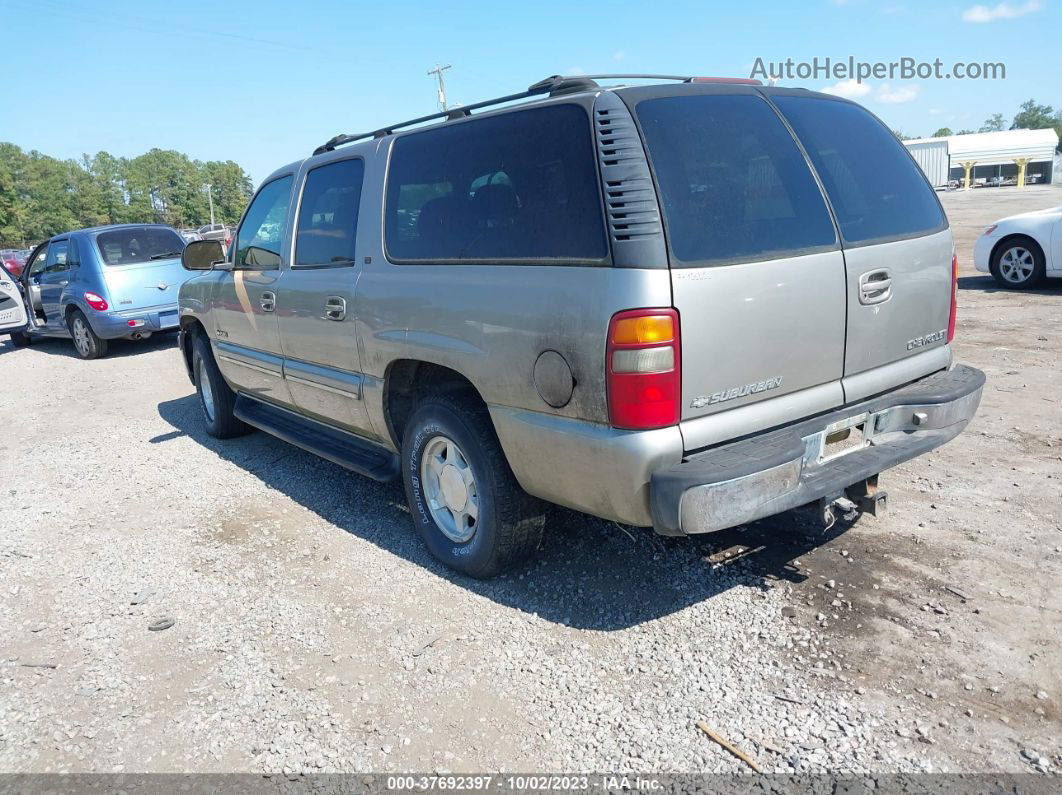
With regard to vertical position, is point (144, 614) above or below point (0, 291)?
below

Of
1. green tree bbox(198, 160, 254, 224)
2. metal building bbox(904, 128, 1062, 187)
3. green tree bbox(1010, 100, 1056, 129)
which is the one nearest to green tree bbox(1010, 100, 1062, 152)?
green tree bbox(1010, 100, 1056, 129)

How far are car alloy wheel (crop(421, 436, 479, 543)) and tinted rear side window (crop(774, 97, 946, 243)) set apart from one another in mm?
1962

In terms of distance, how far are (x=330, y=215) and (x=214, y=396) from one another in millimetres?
2570

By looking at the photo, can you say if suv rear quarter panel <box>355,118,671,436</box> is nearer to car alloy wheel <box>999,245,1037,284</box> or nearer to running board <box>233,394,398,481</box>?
running board <box>233,394,398,481</box>

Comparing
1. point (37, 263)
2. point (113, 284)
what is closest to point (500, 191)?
point (113, 284)

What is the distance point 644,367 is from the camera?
104 inches

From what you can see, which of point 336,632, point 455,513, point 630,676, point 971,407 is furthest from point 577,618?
point 971,407

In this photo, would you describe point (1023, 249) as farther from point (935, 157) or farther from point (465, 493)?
point (935, 157)

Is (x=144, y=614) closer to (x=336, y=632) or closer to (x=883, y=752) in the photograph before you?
(x=336, y=632)

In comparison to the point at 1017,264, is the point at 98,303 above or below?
above

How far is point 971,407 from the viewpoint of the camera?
140 inches

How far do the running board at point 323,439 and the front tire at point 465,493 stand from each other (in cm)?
29

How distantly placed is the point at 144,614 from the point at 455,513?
1.55 meters

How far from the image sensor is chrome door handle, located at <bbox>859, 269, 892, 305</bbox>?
124 inches
